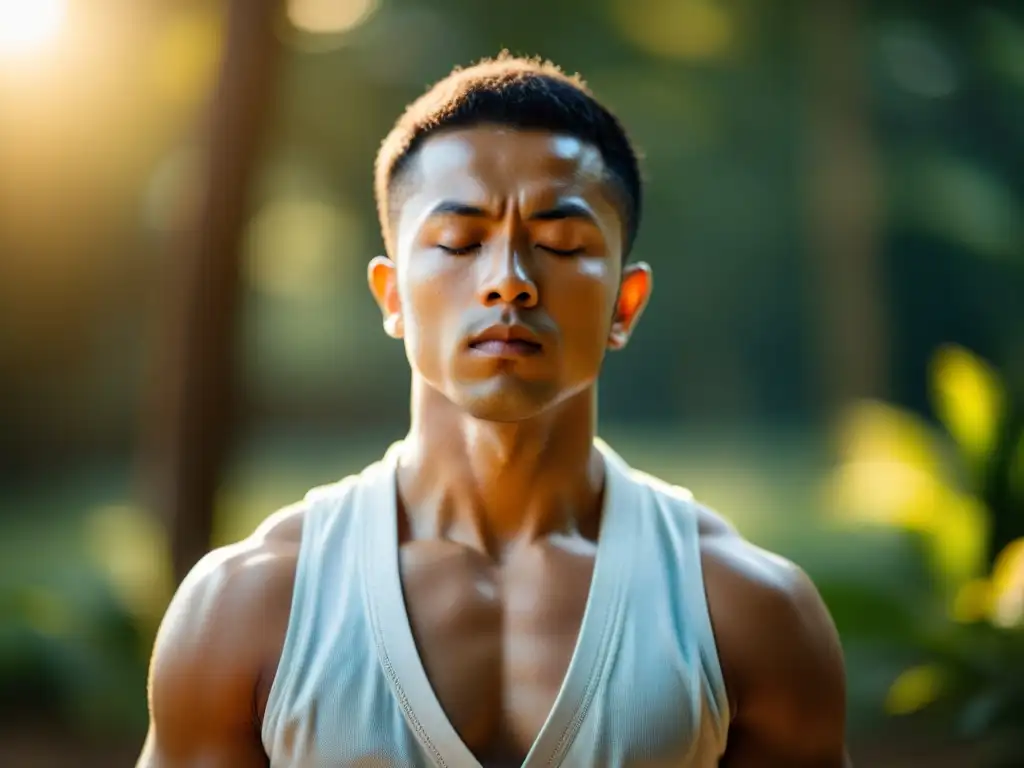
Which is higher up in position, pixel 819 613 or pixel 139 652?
pixel 819 613

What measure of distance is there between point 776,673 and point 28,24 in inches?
124

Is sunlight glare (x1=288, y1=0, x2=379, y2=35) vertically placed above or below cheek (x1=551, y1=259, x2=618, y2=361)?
above

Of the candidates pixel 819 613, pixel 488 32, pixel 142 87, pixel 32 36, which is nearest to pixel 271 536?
pixel 819 613

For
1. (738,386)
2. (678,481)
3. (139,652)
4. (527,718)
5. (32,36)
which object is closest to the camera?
(527,718)

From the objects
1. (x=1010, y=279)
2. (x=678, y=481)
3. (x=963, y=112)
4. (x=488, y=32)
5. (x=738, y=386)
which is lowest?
(x=678, y=481)

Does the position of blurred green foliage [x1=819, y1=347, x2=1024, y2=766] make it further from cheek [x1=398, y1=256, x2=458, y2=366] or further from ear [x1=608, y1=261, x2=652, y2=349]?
cheek [x1=398, y1=256, x2=458, y2=366]

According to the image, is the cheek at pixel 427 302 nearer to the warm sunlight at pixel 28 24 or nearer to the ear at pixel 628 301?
the ear at pixel 628 301

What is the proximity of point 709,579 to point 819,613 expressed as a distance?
0.11 meters

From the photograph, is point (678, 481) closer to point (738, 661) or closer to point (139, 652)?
point (139, 652)

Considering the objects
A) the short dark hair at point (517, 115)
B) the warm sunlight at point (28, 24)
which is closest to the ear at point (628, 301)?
the short dark hair at point (517, 115)

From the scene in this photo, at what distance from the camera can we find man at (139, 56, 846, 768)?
1.04 metres

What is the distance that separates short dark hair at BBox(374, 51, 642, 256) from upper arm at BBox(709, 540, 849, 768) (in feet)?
1.26

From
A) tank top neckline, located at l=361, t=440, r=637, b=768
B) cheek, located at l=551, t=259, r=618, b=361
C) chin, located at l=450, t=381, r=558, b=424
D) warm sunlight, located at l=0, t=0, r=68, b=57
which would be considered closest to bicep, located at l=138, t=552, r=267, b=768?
tank top neckline, located at l=361, t=440, r=637, b=768

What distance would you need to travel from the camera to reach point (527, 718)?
1.06 metres
